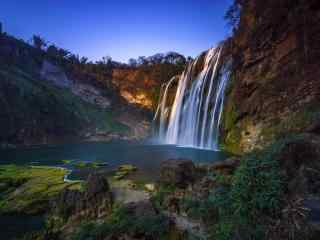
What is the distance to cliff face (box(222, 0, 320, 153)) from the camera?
1191 cm

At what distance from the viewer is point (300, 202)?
2980 mm

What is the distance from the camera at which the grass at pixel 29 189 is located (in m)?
6.40

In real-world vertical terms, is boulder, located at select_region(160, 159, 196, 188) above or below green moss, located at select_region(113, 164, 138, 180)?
above

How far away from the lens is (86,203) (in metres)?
5.70

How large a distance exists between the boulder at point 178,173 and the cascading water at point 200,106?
1306 centimetres

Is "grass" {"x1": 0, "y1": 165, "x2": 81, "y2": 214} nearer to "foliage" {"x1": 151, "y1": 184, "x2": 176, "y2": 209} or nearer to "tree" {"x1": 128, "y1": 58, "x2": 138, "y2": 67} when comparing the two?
"foliage" {"x1": 151, "y1": 184, "x2": 176, "y2": 209}

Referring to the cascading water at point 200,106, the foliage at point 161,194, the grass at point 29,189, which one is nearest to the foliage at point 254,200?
the foliage at point 161,194

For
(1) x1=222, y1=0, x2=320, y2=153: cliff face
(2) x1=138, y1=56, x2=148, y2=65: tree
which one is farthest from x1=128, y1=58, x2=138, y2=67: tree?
(1) x1=222, y1=0, x2=320, y2=153: cliff face

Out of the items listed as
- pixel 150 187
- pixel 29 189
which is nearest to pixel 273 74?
pixel 150 187

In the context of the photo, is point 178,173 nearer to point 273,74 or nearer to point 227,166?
point 227,166

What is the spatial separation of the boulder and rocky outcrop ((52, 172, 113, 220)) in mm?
1929

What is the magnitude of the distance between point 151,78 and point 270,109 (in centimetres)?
3504

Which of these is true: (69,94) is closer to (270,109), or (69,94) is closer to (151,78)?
(151,78)

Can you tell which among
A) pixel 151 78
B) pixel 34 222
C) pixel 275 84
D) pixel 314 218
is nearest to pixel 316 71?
pixel 275 84
